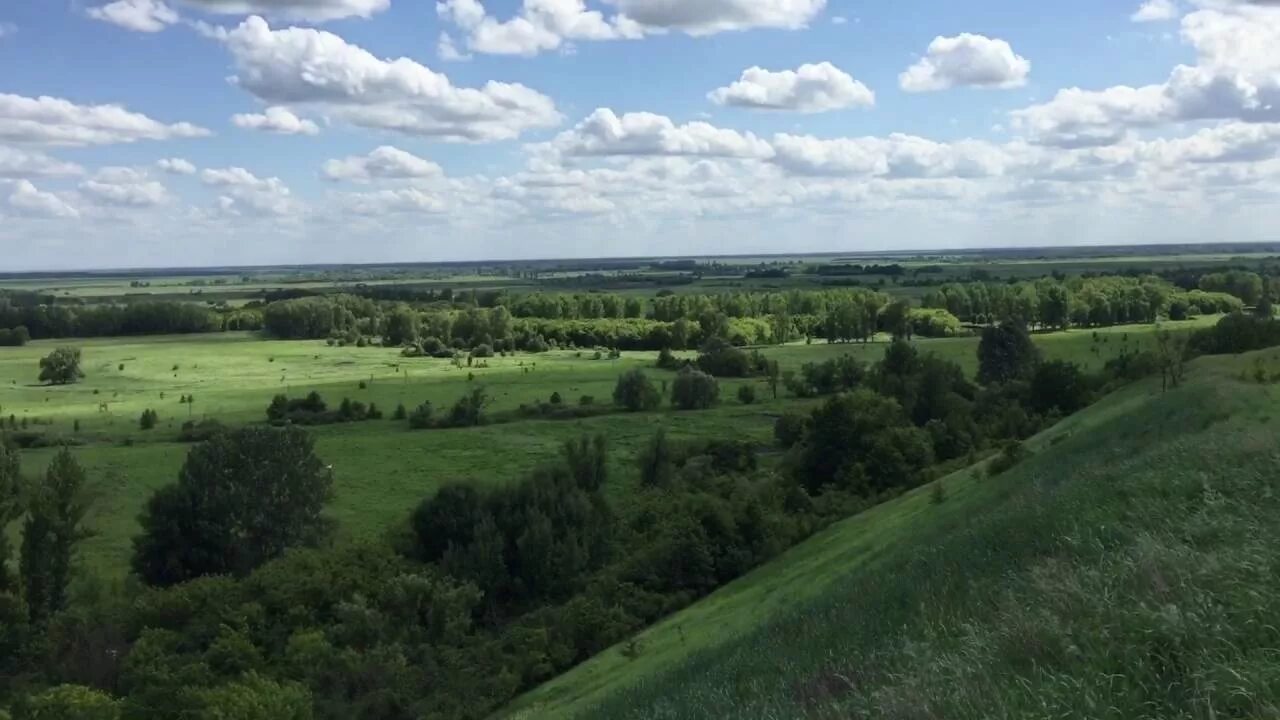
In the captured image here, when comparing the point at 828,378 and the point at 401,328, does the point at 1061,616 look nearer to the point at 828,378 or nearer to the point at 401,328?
the point at 828,378

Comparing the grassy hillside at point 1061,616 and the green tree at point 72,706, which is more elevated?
the grassy hillside at point 1061,616

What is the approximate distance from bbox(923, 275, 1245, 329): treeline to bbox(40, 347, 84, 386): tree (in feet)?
393

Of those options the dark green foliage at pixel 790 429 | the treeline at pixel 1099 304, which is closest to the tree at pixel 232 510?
the dark green foliage at pixel 790 429

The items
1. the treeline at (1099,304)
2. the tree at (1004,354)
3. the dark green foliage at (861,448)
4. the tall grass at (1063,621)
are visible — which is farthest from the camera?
the treeline at (1099,304)

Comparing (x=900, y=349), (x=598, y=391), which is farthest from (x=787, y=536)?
(x=598, y=391)

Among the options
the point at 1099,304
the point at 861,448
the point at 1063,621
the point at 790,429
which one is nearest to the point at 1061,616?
the point at 1063,621

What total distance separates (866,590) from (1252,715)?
11.4m

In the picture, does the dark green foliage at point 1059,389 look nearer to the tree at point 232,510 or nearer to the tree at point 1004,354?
the tree at point 1004,354

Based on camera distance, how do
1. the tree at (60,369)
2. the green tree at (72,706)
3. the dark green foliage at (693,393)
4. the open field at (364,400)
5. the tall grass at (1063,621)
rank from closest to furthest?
the tall grass at (1063,621)
the green tree at (72,706)
the open field at (364,400)
the dark green foliage at (693,393)
the tree at (60,369)

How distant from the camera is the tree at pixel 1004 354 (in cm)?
8306

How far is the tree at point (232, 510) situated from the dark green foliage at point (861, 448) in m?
28.5

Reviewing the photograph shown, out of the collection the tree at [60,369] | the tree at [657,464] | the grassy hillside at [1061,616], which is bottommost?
the tree at [657,464]

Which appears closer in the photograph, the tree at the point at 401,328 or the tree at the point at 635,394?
the tree at the point at 635,394

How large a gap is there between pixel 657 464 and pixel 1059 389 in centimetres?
2653
